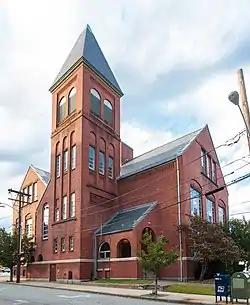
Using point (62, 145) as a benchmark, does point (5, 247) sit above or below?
below

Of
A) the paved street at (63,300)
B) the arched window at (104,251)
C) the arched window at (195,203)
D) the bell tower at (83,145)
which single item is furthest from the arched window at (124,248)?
the paved street at (63,300)

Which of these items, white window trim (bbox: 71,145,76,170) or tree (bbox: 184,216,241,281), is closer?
tree (bbox: 184,216,241,281)

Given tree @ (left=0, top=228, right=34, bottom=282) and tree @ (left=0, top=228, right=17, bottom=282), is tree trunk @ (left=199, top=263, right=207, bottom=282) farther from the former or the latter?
tree @ (left=0, top=228, right=17, bottom=282)

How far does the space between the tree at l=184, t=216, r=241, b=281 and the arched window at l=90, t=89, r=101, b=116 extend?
16716 millimetres

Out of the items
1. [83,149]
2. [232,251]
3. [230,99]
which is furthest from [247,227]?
[230,99]

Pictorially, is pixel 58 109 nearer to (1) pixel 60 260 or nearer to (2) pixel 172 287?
(1) pixel 60 260

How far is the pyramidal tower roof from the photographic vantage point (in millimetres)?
44406

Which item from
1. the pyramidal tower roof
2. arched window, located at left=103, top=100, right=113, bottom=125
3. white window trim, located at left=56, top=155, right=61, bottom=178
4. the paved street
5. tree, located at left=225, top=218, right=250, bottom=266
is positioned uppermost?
the pyramidal tower roof

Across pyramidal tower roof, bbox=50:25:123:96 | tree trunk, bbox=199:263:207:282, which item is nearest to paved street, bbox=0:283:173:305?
tree trunk, bbox=199:263:207:282

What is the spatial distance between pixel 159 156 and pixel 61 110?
12.4 m

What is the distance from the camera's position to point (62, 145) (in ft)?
144

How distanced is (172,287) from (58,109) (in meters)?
27.0

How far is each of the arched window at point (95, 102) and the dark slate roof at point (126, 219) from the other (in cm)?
1115

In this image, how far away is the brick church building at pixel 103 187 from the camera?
37.0 metres
